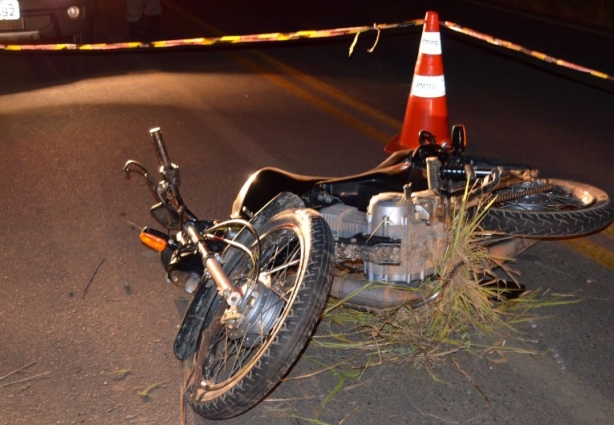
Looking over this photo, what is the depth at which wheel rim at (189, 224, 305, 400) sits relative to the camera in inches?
151

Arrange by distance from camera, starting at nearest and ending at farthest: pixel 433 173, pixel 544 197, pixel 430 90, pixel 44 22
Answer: pixel 433 173 < pixel 544 197 < pixel 430 90 < pixel 44 22

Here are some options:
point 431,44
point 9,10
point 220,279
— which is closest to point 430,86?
point 431,44

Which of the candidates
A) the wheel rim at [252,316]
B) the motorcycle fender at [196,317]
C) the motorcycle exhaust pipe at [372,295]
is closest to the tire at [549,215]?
the motorcycle exhaust pipe at [372,295]

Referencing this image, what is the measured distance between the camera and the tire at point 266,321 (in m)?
3.52

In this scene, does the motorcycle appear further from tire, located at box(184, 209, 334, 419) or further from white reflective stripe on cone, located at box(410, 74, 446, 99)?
white reflective stripe on cone, located at box(410, 74, 446, 99)

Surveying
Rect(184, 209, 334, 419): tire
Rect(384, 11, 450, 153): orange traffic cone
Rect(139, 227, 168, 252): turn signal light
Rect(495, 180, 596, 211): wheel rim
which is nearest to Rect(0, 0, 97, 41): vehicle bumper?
Rect(384, 11, 450, 153): orange traffic cone

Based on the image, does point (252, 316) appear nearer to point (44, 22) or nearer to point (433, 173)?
point (433, 173)

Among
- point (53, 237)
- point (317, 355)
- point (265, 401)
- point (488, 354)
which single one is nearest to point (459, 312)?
point (488, 354)

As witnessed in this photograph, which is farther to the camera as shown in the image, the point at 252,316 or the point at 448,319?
the point at 448,319

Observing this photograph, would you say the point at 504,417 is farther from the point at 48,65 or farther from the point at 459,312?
the point at 48,65

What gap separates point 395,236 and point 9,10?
754cm

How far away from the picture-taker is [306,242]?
3838 millimetres

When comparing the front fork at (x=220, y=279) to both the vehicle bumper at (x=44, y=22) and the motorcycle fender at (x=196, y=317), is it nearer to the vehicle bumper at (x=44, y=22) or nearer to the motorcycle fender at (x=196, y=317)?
the motorcycle fender at (x=196, y=317)

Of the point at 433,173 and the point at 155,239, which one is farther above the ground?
the point at 433,173
